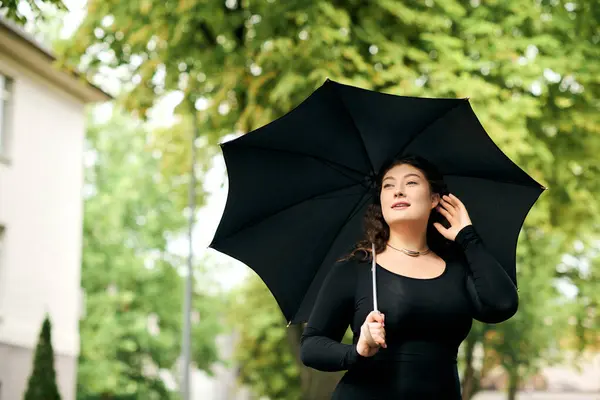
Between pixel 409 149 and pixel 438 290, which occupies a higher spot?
pixel 409 149

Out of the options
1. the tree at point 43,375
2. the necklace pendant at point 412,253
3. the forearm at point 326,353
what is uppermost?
the tree at point 43,375

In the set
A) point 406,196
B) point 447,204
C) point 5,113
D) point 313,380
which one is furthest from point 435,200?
point 5,113

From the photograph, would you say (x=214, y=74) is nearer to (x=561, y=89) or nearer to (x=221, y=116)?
(x=221, y=116)

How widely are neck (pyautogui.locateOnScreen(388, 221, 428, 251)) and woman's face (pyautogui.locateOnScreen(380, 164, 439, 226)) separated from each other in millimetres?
29

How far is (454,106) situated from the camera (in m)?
5.06

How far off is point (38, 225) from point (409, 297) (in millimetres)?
19449

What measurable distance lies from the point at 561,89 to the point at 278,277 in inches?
392

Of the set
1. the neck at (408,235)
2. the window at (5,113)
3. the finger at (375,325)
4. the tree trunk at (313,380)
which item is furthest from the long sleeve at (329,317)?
the window at (5,113)

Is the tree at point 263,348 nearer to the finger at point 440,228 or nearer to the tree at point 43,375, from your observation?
the tree at point 43,375

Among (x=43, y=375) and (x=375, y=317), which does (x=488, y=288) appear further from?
(x=43, y=375)

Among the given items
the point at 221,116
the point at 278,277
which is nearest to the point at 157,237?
the point at 221,116

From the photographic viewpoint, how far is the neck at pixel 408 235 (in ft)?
16.4

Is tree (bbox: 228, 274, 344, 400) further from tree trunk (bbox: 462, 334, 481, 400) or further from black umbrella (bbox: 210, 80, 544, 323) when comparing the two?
black umbrella (bbox: 210, 80, 544, 323)

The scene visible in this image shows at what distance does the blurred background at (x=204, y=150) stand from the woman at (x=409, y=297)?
158 inches
